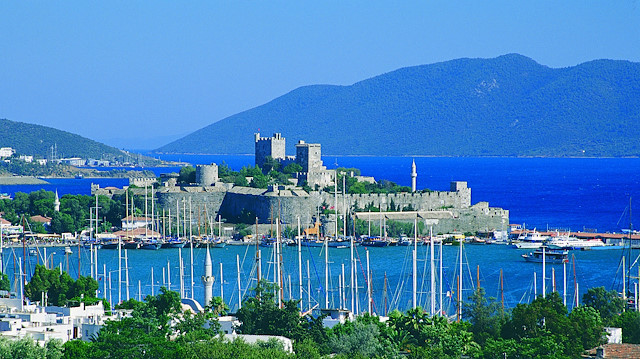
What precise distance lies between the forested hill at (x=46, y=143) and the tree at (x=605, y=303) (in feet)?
494

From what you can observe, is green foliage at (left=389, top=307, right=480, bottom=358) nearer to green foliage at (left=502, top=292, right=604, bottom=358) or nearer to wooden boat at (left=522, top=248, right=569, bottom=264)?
green foliage at (left=502, top=292, right=604, bottom=358)

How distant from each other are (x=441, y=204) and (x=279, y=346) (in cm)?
3955

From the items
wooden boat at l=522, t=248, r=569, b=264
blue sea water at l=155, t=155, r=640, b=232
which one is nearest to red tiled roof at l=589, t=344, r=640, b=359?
A: wooden boat at l=522, t=248, r=569, b=264

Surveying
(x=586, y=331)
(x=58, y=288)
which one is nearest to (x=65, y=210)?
(x=58, y=288)

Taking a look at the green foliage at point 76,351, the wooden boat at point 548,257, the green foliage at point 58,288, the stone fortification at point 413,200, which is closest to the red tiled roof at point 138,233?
the stone fortification at point 413,200

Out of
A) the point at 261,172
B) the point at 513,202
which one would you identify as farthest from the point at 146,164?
the point at 261,172

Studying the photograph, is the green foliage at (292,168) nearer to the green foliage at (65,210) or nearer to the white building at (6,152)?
the green foliage at (65,210)

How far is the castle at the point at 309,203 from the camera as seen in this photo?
178ft

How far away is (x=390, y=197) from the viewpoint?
5853cm

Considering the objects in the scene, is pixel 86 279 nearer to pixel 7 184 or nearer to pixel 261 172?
pixel 261 172

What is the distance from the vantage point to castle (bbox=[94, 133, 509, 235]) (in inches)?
2135

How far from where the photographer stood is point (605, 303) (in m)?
26.6

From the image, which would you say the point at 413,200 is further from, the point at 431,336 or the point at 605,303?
the point at 431,336

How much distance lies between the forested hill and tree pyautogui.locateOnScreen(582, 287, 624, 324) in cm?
15048
